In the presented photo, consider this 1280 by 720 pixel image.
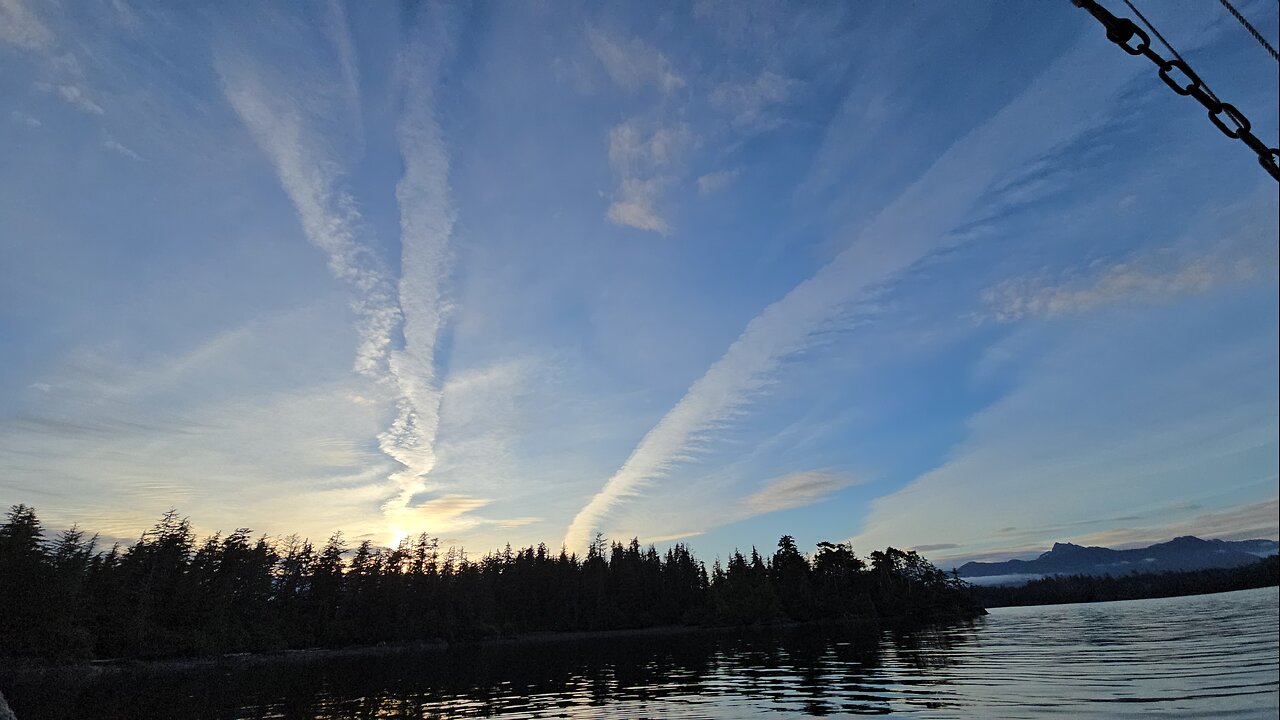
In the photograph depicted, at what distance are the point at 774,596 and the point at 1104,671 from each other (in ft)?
491

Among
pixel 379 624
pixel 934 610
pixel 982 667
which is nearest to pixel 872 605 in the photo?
pixel 934 610

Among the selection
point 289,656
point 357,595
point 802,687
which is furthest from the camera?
point 357,595

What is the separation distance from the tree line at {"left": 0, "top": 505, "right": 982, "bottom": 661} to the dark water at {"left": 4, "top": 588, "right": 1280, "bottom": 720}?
30.5 m

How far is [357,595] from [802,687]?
451ft

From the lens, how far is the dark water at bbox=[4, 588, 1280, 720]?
27125 millimetres

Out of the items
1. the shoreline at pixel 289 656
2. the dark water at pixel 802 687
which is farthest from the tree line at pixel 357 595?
the dark water at pixel 802 687

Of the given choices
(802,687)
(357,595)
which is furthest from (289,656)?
(802,687)

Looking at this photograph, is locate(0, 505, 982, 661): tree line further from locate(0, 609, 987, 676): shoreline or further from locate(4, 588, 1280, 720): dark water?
locate(4, 588, 1280, 720): dark water

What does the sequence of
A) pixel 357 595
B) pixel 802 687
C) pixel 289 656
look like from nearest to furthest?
pixel 802 687, pixel 289 656, pixel 357 595

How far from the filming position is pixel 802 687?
3725 cm

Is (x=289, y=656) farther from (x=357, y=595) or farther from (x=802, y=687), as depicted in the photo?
(x=802, y=687)

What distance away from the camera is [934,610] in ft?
591

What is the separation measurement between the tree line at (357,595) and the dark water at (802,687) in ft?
99.9

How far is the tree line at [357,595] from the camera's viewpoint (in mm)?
80625
